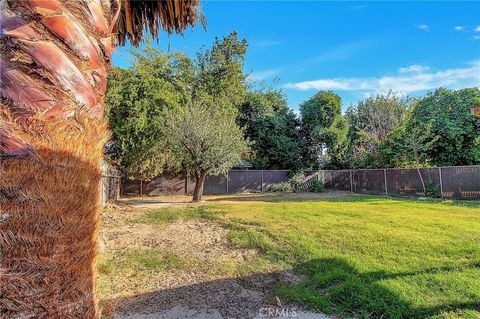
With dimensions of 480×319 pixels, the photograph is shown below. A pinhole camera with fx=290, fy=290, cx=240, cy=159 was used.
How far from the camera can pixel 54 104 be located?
3.06 feet

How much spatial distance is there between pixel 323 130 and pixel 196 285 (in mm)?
17766

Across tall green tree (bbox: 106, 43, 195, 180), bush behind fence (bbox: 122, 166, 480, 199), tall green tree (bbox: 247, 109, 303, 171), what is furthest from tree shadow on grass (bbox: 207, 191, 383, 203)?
tall green tree (bbox: 247, 109, 303, 171)

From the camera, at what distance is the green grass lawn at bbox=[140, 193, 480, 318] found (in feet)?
11.7

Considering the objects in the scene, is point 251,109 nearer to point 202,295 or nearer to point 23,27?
point 202,295

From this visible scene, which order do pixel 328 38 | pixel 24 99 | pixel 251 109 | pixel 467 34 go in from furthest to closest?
pixel 251 109 → pixel 328 38 → pixel 467 34 → pixel 24 99

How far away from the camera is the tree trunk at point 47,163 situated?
2.56ft

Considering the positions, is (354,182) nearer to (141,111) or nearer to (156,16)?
(141,111)

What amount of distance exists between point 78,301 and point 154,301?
340cm

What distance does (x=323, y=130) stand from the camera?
20.4 meters

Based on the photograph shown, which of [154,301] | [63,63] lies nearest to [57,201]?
[63,63]

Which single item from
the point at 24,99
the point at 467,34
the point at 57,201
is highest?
the point at 467,34

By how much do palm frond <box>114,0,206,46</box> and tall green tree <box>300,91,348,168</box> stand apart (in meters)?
19.0

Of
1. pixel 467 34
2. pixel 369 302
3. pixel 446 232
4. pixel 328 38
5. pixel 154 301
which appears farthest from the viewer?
pixel 328 38

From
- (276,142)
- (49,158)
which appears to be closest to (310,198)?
(276,142)
